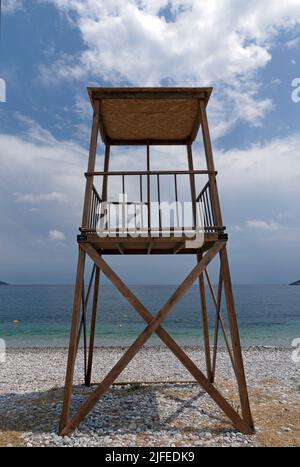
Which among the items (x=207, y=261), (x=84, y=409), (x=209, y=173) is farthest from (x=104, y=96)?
(x=84, y=409)

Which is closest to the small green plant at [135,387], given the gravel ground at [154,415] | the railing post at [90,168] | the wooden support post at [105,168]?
the gravel ground at [154,415]

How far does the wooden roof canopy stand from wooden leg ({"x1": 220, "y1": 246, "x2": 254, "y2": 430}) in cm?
373

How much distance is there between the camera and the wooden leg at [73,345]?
251 inches

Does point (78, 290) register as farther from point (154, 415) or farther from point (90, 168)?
point (154, 415)

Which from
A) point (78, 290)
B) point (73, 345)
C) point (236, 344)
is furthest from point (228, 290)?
point (73, 345)

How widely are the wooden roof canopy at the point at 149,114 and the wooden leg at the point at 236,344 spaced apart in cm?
373

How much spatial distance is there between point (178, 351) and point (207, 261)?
195cm

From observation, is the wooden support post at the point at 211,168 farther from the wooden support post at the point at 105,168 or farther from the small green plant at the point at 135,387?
the small green plant at the point at 135,387

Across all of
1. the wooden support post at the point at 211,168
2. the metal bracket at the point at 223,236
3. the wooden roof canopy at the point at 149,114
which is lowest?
the metal bracket at the point at 223,236

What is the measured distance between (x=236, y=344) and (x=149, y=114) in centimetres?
590

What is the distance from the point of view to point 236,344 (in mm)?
6738

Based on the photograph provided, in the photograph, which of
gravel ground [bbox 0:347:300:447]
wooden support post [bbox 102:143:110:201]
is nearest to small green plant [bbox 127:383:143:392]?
gravel ground [bbox 0:347:300:447]

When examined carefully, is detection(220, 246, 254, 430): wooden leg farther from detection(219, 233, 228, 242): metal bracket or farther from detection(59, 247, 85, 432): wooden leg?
detection(59, 247, 85, 432): wooden leg
